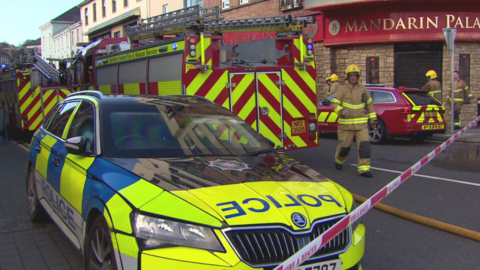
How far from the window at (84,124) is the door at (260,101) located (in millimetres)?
3524

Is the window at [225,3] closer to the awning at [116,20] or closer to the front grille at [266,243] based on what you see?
the awning at [116,20]

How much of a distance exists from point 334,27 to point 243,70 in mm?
13081

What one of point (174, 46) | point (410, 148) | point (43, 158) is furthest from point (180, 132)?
point (410, 148)

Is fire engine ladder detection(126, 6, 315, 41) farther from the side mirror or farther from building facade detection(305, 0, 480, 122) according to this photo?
building facade detection(305, 0, 480, 122)

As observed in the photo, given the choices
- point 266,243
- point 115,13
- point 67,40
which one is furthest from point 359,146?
point 67,40

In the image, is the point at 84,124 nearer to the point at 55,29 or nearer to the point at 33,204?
the point at 33,204

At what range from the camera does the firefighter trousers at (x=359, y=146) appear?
823 cm

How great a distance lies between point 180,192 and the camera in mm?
3068

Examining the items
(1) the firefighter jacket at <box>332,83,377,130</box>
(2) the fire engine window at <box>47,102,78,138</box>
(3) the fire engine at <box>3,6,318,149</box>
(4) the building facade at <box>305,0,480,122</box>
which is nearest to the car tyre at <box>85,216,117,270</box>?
(2) the fire engine window at <box>47,102,78,138</box>

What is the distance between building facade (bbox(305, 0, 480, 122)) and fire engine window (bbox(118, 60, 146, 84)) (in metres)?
11.4

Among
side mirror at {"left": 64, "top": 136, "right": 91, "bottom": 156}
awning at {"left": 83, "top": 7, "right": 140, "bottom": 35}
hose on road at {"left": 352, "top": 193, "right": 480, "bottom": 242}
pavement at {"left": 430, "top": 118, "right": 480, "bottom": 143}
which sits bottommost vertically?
hose on road at {"left": 352, "top": 193, "right": 480, "bottom": 242}

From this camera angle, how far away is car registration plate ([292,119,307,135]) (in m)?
8.42

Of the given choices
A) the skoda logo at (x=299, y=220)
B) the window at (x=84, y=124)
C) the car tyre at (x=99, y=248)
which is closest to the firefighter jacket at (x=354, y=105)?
the window at (x=84, y=124)

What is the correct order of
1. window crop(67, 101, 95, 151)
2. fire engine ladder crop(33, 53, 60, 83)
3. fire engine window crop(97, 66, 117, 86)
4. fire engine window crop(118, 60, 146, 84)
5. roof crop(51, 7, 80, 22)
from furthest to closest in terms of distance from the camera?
roof crop(51, 7, 80, 22)
fire engine ladder crop(33, 53, 60, 83)
fire engine window crop(97, 66, 117, 86)
fire engine window crop(118, 60, 146, 84)
window crop(67, 101, 95, 151)
